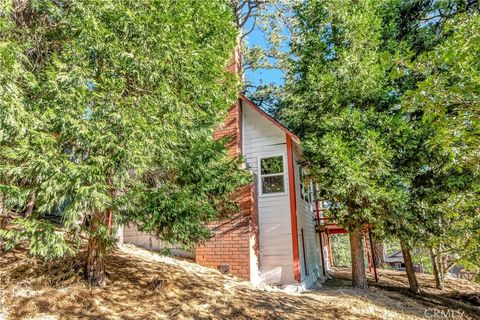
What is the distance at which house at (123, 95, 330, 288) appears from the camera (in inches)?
356

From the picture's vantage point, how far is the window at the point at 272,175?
1014 cm

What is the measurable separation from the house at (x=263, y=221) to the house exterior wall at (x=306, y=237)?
4cm

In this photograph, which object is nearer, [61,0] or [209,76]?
[61,0]

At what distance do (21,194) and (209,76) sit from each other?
3899 millimetres

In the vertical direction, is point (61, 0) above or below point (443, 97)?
above

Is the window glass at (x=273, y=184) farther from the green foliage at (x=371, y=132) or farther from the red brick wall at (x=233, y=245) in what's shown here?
the green foliage at (x=371, y=132)

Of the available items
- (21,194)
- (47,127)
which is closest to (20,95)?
(47,127)

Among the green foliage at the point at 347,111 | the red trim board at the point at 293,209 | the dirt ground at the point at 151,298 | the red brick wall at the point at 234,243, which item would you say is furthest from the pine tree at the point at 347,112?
the dirt ground at the point at 151,298

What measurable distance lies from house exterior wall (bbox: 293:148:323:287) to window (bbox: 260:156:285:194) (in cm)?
83

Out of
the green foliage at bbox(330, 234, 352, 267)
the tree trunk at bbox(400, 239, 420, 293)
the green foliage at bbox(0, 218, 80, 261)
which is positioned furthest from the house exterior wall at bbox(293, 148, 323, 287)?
the green foliage at bbox(330, 234, 352, 267)

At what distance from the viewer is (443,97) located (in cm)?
385

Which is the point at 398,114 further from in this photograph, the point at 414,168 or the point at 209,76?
the point at 209,76

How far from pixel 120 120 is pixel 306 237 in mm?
8920

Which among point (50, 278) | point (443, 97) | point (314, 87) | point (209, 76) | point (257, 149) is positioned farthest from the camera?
point (257, 149)
